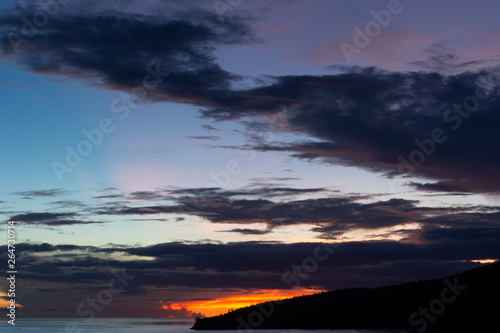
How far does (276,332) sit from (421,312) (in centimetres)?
4854

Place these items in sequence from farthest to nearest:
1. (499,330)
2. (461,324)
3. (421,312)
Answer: (421,312), (461,324), (499,330)

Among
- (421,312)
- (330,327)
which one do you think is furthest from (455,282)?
(330,327)

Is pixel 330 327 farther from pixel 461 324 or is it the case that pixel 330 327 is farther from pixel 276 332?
pixel 461 324

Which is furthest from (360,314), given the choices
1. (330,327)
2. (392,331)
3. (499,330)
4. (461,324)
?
(499,330)

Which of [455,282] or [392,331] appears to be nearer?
[392,331]

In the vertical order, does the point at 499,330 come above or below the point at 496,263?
below

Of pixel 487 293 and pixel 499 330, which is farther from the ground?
pixel 487 293

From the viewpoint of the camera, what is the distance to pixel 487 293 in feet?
554

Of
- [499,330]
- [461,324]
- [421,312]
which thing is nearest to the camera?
[499,330]

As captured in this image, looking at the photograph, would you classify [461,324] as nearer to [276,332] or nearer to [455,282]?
[455,282]

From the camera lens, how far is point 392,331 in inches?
6658

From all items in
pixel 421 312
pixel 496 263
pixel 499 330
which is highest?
pixel 496 263

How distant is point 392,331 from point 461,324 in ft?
63.8

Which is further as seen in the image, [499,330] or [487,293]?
[487,293]
